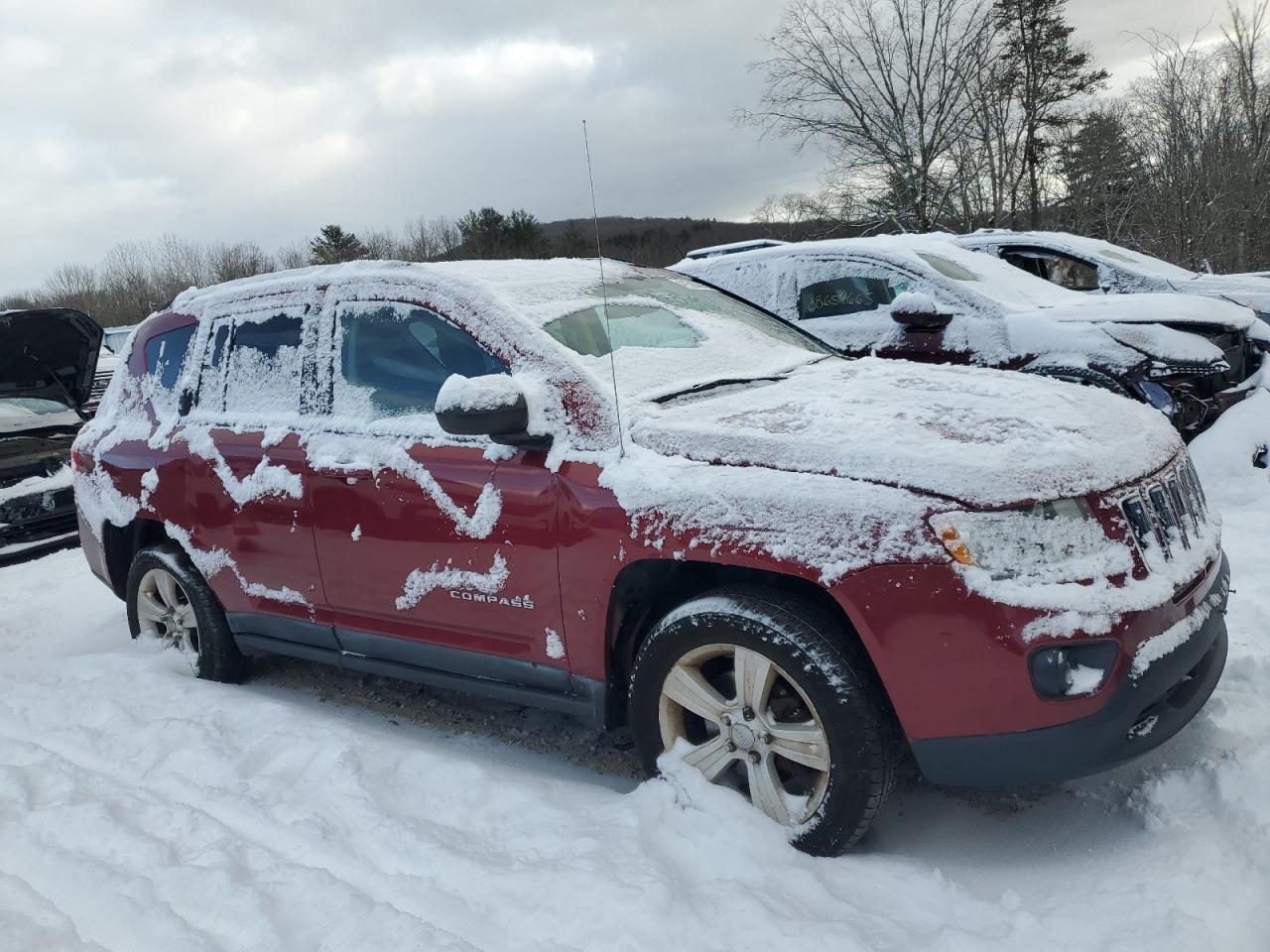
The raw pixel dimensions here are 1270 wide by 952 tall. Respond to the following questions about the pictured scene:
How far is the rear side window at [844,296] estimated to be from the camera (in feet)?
22.3

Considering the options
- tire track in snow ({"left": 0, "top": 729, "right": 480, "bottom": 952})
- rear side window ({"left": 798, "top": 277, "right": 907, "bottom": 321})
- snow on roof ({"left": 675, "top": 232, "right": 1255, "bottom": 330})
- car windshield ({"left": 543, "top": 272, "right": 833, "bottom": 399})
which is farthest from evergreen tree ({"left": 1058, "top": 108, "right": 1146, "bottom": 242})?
tire track in snow ({"left": 0, "top": 729, "right": 480, "bottom": 952})

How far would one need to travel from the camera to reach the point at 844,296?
696 cm

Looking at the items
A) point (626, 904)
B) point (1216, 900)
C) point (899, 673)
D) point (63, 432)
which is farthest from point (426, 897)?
point (63, 432)

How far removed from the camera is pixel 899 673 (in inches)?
89.6

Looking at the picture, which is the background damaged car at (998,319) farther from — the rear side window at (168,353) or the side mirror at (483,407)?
the rear side window at (168,353)

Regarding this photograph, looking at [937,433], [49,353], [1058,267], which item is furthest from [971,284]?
[49,353]

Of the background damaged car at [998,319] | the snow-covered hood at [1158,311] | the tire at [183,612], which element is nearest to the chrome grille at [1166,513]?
the background damaged car at [998,319]

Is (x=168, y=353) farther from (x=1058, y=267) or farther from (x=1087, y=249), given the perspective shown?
(x=1087, y=249)

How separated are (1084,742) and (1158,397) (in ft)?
14.1

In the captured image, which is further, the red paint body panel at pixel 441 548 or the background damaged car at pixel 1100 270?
the background damaged car at pixel 1100 270

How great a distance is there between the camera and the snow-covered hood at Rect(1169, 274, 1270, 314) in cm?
821

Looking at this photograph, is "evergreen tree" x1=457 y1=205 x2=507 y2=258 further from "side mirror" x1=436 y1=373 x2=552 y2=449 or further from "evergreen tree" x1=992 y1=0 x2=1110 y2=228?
"side mirror" x1=436 y1=373 x2=552 y2=449

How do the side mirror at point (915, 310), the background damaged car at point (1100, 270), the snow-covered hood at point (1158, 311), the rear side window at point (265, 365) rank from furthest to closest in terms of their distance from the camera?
the background damaged car at point (1100, 270) → the snow-covered hood at point (1158, 311) → the side mirror at point (915, 310) → the rear side window at point (265, 365)

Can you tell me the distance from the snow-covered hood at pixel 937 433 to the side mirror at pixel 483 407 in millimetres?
355
